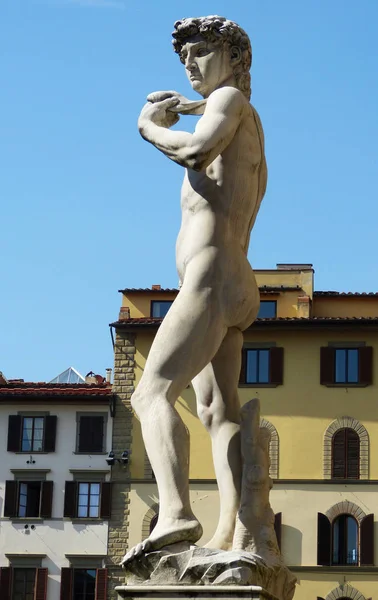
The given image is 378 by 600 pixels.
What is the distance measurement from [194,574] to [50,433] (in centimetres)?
5195

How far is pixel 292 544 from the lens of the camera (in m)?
56.8

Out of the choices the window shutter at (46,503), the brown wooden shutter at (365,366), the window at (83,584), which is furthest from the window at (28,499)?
the brown wooden shutter at (365,366)

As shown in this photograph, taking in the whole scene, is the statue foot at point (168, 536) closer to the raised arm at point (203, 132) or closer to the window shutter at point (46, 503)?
the raised arm at point (203, 132)

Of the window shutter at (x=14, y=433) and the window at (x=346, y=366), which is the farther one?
the window shutter at (x=14, y=433)

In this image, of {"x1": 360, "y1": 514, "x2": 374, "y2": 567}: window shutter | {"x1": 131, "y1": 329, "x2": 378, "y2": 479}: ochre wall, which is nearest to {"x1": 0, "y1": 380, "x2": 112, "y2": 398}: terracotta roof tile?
{"x1": 131, "y1": 329, "x2": 378, "y2": 479}: ochre wall

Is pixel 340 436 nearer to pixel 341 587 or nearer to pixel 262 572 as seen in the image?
pixel 341 587

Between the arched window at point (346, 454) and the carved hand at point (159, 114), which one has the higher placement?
the arched window at point (346, 454)

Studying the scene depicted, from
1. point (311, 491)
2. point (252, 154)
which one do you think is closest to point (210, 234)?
point (252, 154)

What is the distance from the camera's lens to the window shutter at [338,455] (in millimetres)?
57812

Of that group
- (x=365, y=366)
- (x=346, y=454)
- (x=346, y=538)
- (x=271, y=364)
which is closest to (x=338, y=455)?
(x=346, y=454)

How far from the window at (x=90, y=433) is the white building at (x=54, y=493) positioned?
41 mm

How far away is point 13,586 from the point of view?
2330 inches

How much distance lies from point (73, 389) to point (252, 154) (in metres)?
51.5

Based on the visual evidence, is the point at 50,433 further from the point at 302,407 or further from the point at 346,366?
the point at 346,366
